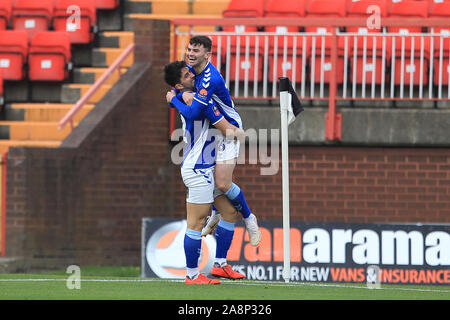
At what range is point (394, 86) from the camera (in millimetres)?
14734

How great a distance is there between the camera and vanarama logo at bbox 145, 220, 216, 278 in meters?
13.6

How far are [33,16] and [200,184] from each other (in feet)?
28.8

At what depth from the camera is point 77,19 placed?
55.3 ft

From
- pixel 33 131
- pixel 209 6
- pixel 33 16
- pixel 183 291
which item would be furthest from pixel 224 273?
pixel 33 16

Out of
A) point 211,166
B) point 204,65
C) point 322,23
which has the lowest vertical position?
point 211,166

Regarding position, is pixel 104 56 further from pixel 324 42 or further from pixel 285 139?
pixel 285 139

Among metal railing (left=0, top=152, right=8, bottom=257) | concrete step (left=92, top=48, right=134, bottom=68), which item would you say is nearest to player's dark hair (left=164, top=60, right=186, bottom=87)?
metal railing (left=0, top=152, right=8, bottom=257)

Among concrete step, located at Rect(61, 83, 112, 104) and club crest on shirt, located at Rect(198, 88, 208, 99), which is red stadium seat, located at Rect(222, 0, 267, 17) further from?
club crest on shirt, located at Rect(198, 88, 208, 99)

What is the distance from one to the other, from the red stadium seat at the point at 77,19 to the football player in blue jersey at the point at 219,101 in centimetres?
744

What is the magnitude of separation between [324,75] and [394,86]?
940 mm

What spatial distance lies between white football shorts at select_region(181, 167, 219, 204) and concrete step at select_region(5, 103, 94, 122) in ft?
21.2

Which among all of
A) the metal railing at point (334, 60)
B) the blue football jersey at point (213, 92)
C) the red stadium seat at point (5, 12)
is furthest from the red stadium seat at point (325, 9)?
the blue football jersey at point (213, 92)
